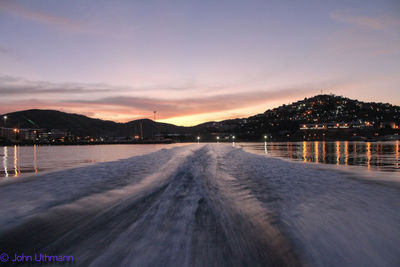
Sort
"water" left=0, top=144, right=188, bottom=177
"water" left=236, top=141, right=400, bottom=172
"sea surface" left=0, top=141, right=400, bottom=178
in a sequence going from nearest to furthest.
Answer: "water" left=0, top=144, right=188, bottom=177 → "sea surface" left=0, top=141, right=400, bottom=178 → "water" left=236, top=141, right=400, bottom=172

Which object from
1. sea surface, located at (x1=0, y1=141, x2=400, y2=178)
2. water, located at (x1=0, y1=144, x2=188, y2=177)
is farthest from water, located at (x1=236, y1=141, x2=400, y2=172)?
water, located at (x1=0, y1=144, x2=188, y2=177)

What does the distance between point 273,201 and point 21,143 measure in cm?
15563

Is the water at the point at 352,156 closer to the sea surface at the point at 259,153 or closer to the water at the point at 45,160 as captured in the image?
the sea surface at the point at 259,153

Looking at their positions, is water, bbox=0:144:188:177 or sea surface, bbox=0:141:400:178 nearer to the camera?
water, bbox=0:144:188:177

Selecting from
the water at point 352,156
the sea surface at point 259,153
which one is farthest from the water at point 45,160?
the water at point 352,156

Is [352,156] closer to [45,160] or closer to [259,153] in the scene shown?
[259,153]

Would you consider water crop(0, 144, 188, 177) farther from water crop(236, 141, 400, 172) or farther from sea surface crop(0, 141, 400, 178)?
water crop(236, 141, 400, 172)

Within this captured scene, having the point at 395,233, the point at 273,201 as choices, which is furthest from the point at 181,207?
the point at 395,233

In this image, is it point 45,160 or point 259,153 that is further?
point 259,153

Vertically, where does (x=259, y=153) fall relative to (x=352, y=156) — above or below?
below

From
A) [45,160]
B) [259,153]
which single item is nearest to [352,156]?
[259,153]

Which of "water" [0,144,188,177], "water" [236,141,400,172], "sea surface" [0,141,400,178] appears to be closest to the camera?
"water" [0,144,188,177]

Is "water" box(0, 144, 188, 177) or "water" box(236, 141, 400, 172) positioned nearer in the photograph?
"water" box(0, 144, 188, 177)

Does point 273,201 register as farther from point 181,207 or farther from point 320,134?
point 320,134
